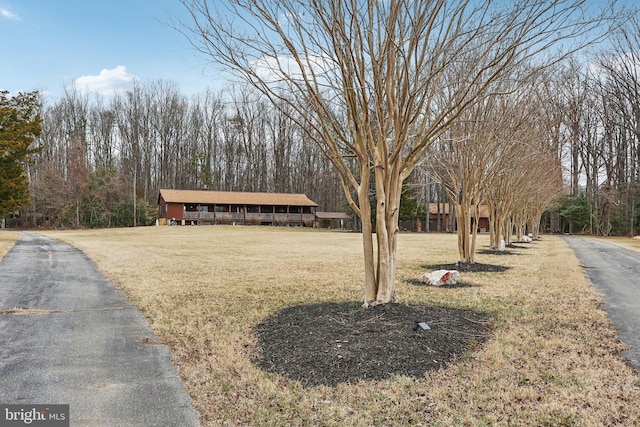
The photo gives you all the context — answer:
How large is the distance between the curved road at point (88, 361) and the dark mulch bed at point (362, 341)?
1.06m

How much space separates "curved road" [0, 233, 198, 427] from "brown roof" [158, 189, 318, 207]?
133 ft

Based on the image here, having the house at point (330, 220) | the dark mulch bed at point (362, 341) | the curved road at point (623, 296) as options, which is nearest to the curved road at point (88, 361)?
the dark mulch bed at point (362, 341)

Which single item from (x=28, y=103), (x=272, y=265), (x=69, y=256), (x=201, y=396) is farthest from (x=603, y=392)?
(x=28, y=103)

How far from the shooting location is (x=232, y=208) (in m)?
50.6

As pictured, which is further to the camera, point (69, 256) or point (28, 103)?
point (28, 103)

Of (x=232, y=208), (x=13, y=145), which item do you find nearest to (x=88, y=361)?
(x=13, y=145)

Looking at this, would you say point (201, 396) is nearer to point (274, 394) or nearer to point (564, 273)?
point (274, 394)

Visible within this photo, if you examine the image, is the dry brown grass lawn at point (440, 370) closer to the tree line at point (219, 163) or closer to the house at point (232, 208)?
the tree line at point (219, 163)

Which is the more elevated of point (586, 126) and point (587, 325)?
point (586, 126)

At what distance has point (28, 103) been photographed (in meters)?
24.9

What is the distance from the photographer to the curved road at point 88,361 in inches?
132

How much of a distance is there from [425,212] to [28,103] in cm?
4038

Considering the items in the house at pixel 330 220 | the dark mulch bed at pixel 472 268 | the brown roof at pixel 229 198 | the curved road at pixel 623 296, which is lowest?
the curved road at pixel 623 296
